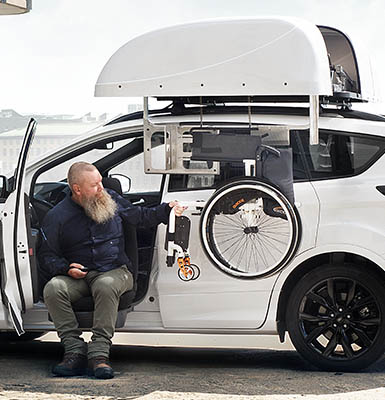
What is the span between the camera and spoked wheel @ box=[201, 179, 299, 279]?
266 inches

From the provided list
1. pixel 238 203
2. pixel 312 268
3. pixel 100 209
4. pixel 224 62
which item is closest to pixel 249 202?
pixel 238 203

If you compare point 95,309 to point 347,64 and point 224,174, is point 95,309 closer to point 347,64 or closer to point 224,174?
point 224,174

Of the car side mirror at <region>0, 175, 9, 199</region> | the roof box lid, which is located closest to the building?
the car side mirror at <region>0, 175, 9, 199</region>

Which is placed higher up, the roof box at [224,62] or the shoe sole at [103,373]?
the roof box at [224,62]

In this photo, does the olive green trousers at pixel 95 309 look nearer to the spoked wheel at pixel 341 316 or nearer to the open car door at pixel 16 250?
the open car door at pixel 16 250

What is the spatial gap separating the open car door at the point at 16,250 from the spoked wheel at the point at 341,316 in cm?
179

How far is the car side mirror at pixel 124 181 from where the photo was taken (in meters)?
7.51

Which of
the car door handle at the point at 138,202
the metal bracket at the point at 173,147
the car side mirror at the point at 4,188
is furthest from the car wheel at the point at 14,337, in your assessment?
the metal bracket at the point at 173,147

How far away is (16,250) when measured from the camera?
22.3 ft

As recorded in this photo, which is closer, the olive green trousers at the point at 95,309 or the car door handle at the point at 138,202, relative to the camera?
the olive green trousers at the point at 95,309

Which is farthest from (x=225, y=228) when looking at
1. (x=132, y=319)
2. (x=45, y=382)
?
(x=45, y=382)

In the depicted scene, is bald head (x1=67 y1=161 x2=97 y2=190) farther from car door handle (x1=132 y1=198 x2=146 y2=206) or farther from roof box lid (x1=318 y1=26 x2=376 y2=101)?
roof box lid (x1=318 y1=26 x2=376 y2=101)

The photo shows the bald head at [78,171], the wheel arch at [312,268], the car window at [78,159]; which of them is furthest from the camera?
the car window at [78,159]

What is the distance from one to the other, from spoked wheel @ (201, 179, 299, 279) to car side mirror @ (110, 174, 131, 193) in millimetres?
967
